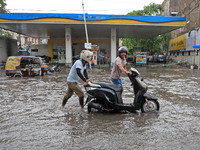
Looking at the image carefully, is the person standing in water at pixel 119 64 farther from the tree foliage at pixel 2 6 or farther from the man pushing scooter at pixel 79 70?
the tree foliage at pixel 2 6

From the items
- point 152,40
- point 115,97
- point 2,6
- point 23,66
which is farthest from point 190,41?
point 2,6

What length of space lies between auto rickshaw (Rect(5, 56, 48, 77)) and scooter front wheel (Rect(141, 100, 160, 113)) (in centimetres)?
1015

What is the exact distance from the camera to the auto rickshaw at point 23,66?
12828 mm

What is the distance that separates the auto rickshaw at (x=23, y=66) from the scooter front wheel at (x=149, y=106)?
400 inches

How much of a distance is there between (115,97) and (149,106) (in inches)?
39.4

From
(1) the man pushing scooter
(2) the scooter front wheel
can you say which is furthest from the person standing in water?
(2) the scooter front wheel

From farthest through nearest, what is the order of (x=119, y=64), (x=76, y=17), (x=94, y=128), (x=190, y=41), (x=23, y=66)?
(x=190, y=41) < (x=76, y=17) < (x=23, y=66) < (x=119, y=64) < (x=94, y=128)

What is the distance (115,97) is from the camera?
4.71 m

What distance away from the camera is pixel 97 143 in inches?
129

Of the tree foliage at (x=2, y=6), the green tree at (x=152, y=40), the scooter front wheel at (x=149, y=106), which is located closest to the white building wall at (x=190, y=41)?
the green tree at (x=152, y=40)

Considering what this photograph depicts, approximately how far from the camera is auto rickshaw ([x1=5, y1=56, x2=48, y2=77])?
12.8m

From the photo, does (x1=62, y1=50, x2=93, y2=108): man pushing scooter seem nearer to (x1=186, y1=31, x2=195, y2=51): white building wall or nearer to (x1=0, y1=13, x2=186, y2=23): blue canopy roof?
(x1=0, y1=13, x2=186, y2=23): blue canopy roof

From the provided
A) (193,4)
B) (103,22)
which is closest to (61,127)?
(103,22)

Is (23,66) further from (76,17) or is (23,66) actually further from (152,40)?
(152,40)
